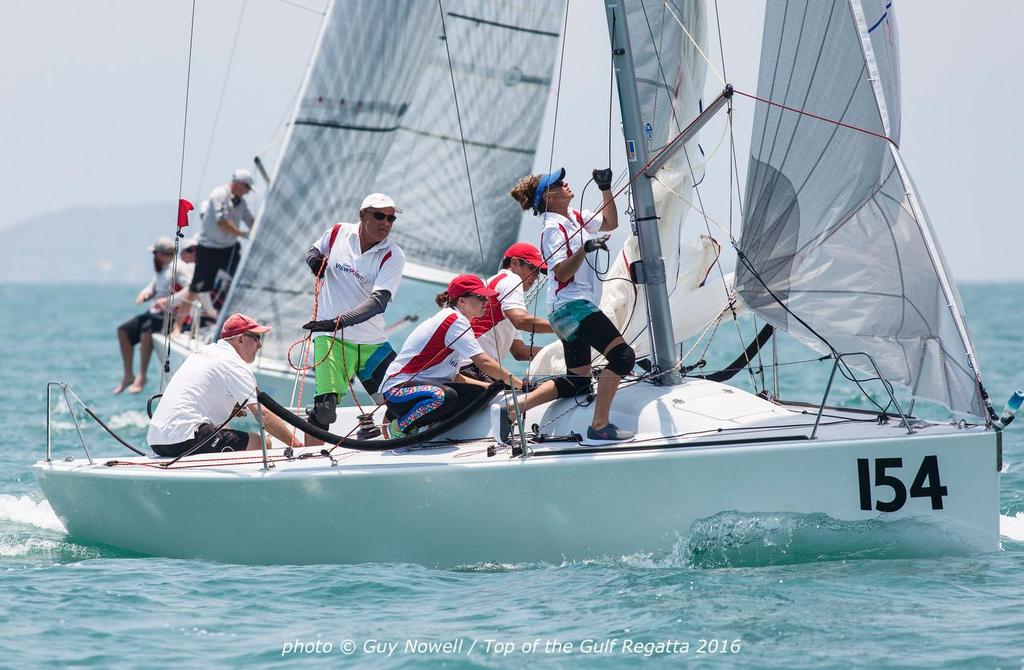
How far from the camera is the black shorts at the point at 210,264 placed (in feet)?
45.2

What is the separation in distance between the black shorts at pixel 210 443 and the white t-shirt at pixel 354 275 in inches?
29.0

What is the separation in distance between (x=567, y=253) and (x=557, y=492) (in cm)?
111

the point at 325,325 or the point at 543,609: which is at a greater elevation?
the point at 325,325

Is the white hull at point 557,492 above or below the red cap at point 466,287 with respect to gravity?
below

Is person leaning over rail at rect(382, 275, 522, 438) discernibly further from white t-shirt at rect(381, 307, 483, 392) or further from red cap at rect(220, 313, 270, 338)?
red cap at rect(220, 313, 270, 338)

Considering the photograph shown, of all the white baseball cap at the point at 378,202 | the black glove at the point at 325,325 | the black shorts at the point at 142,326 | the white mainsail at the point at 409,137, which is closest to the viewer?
the black glove at the point at 325,325

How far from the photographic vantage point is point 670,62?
7.58 metres

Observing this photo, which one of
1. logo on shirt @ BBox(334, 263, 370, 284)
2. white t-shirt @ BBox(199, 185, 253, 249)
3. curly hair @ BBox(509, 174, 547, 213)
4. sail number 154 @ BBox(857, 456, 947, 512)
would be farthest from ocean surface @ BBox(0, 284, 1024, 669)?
white t-shirt @ BBox(199, 185, 253, 249)

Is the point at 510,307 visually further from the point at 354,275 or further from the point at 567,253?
the point at 354,275

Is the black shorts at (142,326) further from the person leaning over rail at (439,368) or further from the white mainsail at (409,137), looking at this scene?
the person leaning over rail at (439,368)

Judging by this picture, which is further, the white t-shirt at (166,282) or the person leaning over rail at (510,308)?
the white t-shirt at (166,282)

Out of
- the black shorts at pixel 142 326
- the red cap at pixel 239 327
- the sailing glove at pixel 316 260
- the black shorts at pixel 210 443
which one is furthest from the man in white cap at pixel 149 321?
the red cap at pixel 239 327

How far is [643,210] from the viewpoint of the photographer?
6664 millimetres

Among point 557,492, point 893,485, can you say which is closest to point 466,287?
point 557,492
